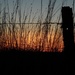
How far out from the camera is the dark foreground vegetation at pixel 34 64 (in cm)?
242

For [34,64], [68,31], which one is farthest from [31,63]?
[68,31]

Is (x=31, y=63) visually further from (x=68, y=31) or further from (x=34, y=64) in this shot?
(x=68, y=31)

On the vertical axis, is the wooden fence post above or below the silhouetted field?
above

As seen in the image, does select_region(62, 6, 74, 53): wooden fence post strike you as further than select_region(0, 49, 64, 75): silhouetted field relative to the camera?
Yes

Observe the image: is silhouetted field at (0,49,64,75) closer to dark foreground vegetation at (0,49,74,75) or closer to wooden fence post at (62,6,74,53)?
dark foreground vegetation at (0,49,74,75)

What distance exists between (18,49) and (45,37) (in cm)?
48

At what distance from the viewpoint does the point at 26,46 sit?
3.63 metres

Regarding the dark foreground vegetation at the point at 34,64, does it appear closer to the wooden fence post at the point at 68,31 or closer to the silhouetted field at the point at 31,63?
the silhouetted field at the point at 31,63

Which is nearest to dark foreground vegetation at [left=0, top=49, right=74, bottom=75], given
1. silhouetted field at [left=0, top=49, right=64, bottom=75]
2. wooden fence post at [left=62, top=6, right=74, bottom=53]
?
silhouetted field at [left=0, top=49, right=64, bottom=75]

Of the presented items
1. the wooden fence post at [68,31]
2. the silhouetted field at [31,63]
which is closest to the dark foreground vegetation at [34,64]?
the silhouetted field at [31,63]

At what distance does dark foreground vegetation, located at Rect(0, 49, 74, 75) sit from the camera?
242cm

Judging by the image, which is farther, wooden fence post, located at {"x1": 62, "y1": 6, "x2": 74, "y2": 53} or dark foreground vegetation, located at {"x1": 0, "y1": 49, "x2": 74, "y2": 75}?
wooden fence post, located at {"x1": 62, "y1": 6, "x2": 74, "y2": 53}

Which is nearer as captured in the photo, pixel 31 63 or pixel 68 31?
pixel 68 31

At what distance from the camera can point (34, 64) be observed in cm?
267
